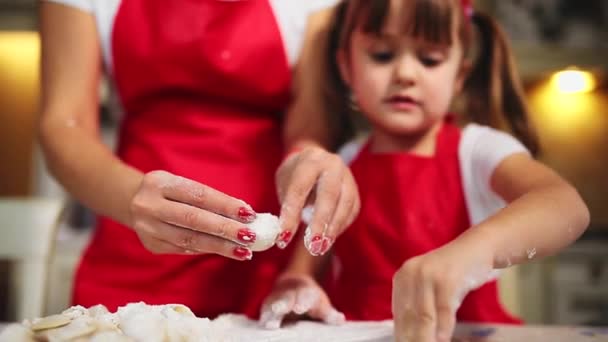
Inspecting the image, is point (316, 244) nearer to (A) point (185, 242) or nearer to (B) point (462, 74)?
(A) point (185, 242)

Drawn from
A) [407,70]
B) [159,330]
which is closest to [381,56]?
[407,70]

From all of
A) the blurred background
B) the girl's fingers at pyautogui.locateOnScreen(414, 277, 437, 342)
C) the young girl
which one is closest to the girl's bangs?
the young girl

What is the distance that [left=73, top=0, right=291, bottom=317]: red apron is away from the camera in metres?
0.44

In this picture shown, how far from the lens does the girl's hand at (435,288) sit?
0.89 feet

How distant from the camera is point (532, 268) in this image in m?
0.47

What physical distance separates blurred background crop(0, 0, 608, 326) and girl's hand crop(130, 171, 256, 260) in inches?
6.3

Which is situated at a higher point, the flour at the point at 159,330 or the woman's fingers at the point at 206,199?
the woman's fingers at the point at 206,199

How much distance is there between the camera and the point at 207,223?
0.33 m

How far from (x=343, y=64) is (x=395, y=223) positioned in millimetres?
126

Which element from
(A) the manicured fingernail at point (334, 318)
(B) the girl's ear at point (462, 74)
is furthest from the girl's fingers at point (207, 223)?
(B) the girl's ear at point (462, 74)

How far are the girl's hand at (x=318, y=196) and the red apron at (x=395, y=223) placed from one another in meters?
0.06

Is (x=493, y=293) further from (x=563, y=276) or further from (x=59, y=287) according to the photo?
(x=59, y=287)

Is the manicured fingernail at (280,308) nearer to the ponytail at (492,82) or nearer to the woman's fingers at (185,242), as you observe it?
the woman's fingers at (185,242)

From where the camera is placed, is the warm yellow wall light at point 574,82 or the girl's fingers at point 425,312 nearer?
the girl's fingers at point 425,312
